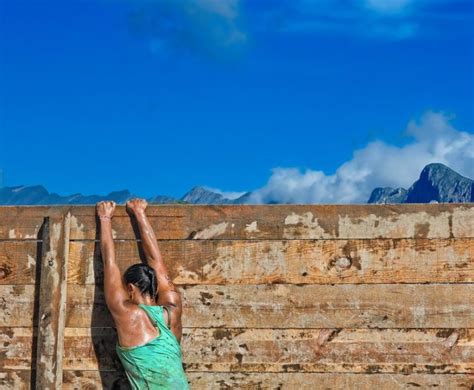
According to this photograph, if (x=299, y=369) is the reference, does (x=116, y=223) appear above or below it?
above

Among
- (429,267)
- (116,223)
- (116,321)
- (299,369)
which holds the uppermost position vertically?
(116,223)

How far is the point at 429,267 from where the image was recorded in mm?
4262

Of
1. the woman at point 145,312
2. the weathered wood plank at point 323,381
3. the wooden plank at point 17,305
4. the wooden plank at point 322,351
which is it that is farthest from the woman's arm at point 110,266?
the weathered wood plank at point 323,381

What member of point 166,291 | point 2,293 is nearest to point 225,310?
point 166,291

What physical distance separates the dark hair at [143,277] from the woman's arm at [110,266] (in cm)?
8

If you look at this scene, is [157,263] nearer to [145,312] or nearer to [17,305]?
[145,312]

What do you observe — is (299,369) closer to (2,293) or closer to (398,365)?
(398,365)

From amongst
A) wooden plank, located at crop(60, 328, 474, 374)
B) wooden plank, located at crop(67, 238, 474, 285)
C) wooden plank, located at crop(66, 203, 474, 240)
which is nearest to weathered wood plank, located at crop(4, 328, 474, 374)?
wooden plank, located at crop(60, 328, 474, 374)

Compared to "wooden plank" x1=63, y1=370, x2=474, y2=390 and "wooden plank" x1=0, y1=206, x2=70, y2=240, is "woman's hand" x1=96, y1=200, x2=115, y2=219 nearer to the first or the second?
"wooden plank" x1=0, y1=206, x2=70, y2=240

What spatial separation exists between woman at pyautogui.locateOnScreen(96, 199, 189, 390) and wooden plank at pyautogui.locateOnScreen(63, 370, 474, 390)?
0.27 meters

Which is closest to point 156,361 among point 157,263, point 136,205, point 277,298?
point 157,263

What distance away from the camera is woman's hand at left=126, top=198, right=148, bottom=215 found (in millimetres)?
4348

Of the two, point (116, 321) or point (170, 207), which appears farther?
point (170, 207)

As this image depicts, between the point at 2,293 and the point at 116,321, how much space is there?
89cm
